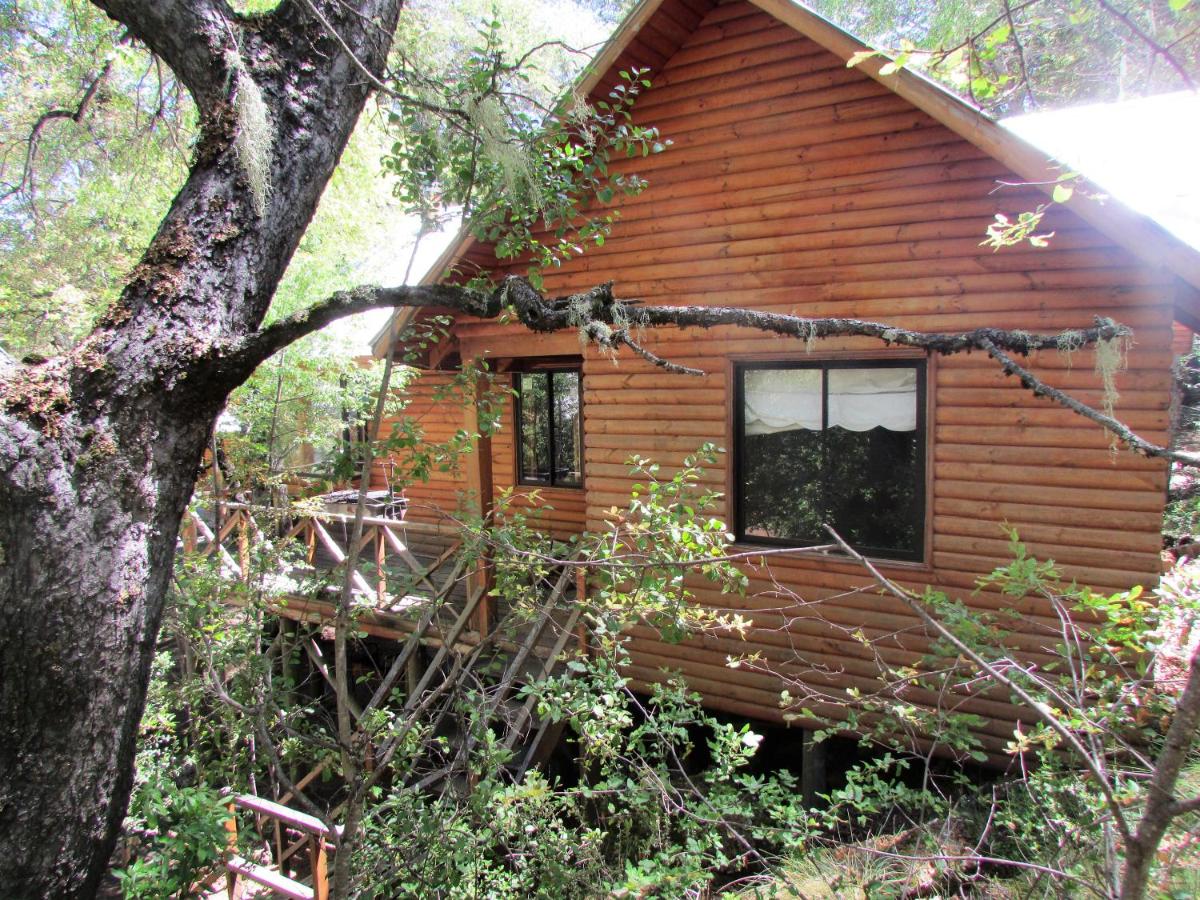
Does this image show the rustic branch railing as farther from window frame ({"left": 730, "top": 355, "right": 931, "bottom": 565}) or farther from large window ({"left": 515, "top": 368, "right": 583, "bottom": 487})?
window frame ({"left": 730, "top": 355, "right": 931, "bottom": 565})

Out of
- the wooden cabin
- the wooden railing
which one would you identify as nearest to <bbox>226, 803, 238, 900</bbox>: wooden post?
the wooden railing

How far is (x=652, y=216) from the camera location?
18.9 feet

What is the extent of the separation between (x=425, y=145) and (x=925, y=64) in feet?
8.12

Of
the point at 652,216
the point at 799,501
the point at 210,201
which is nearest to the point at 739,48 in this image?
the point at 652,216

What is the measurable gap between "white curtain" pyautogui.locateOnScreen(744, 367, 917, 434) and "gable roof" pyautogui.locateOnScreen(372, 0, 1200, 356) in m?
1.46

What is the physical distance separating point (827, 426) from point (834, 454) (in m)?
0.23

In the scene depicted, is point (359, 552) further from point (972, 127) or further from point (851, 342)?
point (972, 127)

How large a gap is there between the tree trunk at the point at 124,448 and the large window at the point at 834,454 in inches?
157

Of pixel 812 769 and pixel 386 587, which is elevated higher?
pixel 386 587

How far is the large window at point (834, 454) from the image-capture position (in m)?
4.91

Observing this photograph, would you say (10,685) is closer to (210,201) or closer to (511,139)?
(210,201)

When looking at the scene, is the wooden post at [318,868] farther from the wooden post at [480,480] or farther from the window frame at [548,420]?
the window frame at [548,420]

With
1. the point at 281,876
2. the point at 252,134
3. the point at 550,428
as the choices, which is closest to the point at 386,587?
the point at 550,428

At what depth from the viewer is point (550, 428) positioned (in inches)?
348
